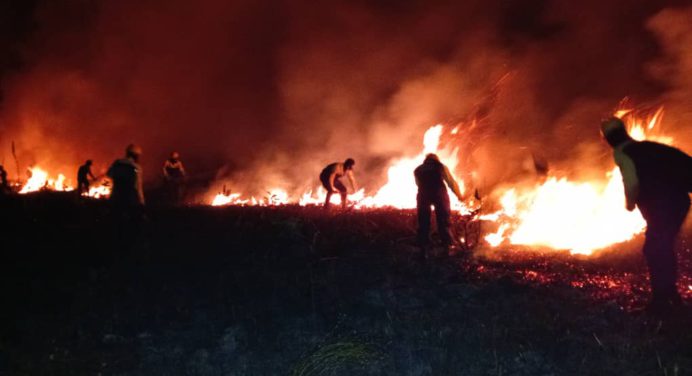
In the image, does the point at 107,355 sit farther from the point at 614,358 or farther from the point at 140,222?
the point at 614,358

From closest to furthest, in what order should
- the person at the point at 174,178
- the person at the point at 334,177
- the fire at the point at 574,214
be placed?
the fire at the point at 574,214 → the person at the point at 334,177 → the person at the point at 174,178

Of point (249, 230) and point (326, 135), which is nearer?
point (249, 230)

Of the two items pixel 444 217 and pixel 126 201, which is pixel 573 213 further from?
pixel 126 201

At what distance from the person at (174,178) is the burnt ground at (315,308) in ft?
18.5

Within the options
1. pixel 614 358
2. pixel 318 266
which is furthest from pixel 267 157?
pixel 614 358

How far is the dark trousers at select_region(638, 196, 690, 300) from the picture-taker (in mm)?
6016

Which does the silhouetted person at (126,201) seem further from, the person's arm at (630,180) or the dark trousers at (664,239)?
the dark trousers at (664,239)

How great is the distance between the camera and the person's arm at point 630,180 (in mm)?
6094

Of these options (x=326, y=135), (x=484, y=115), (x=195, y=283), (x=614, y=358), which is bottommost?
(x=614, y=358)

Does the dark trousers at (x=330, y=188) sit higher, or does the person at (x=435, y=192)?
the dark trousers at (x=330, y=188)

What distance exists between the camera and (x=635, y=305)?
650 cm

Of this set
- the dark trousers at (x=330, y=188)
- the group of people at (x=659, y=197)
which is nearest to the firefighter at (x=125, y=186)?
the dark trousers at (x=330, y=188)

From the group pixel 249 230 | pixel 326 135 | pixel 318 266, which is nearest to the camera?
pixel 318 266

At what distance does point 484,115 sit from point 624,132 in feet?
32.0
